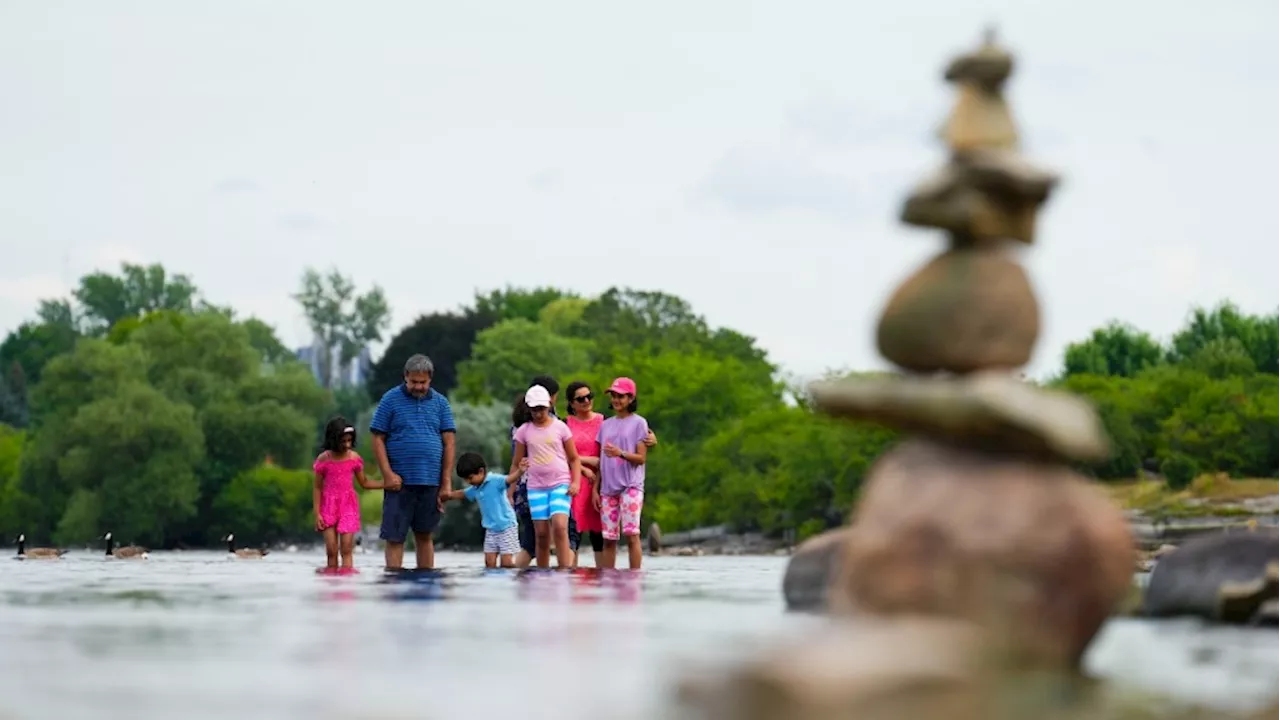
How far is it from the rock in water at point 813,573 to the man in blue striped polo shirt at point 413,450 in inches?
265

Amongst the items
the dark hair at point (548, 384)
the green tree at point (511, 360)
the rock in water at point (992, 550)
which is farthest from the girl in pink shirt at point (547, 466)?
the green tree at point (511, 360)

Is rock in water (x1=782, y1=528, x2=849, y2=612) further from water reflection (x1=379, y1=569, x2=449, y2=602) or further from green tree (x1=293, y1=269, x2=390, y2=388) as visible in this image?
green tree (x1=293, y1=269, x2=390, y2=388)

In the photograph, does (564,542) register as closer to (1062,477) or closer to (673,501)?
(1062,477)

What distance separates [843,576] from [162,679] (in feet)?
8.36

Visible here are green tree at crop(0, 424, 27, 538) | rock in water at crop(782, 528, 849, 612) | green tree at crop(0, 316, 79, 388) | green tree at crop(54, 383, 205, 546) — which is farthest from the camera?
green tree at crop(0, 316, 79, 388)

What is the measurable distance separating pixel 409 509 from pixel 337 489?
2.68 m

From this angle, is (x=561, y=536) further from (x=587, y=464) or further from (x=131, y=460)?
(x=131, y=460)

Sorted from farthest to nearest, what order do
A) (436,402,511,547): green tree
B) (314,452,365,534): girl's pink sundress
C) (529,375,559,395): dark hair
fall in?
(436,402,511,547): green tree < (314,452,365,534): girl's pink sundress < (529,375,559,395): dark hair

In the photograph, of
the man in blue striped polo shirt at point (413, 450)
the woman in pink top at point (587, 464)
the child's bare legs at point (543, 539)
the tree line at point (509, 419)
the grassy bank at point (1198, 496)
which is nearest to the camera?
the man in blue striped polo shirt at point (413, 450)

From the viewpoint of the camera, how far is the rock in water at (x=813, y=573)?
13539mm

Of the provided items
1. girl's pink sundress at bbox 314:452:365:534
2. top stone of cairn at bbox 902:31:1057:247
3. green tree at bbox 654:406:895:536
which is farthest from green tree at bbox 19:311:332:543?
top stone of cairn at bbox 902:31:1057:247

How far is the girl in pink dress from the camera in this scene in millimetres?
22766

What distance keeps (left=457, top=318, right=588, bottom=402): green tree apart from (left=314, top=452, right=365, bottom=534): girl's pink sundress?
8380 cm

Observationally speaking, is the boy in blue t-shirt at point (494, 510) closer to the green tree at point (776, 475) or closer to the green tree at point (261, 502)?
the green tree at point (776, 475)
